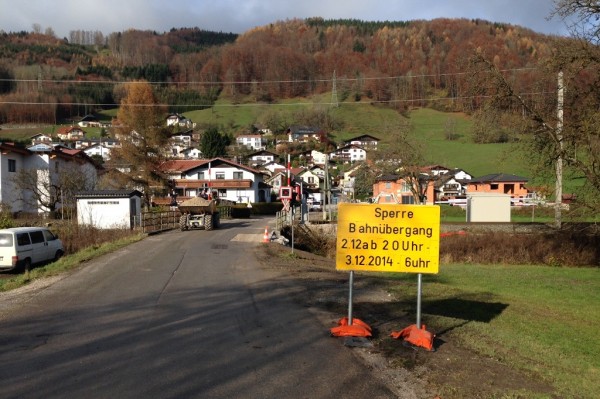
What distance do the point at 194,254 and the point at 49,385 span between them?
15.0 meters

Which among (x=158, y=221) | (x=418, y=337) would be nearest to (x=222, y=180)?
(x=158, y=221)

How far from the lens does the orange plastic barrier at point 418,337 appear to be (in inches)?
301

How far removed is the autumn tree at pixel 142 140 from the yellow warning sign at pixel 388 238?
4811 cm

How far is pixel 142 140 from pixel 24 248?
3292 centimetres

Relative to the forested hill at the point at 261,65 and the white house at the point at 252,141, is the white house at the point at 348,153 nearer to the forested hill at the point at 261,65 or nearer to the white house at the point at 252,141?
the white house at the point at 252,141

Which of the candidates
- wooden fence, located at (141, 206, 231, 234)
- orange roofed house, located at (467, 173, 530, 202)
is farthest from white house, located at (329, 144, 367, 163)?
wooden fence, located at (141, 206, 231, 234)

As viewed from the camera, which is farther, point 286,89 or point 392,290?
point 286,89

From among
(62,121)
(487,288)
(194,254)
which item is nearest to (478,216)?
(487,288)

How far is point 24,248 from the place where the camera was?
74.7ft

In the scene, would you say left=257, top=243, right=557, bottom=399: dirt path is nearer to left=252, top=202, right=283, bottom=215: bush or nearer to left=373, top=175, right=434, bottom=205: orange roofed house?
left=373, top=175, right=434, bottom=205: orange roofed house

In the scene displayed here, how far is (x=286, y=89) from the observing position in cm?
9869

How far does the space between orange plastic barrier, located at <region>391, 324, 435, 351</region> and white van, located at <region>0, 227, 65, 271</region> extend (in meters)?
18.9

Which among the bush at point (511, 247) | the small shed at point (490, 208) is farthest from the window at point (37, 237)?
the small shed at point (490, 208)

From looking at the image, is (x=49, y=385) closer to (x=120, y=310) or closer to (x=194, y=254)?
(x=120, y=310)
